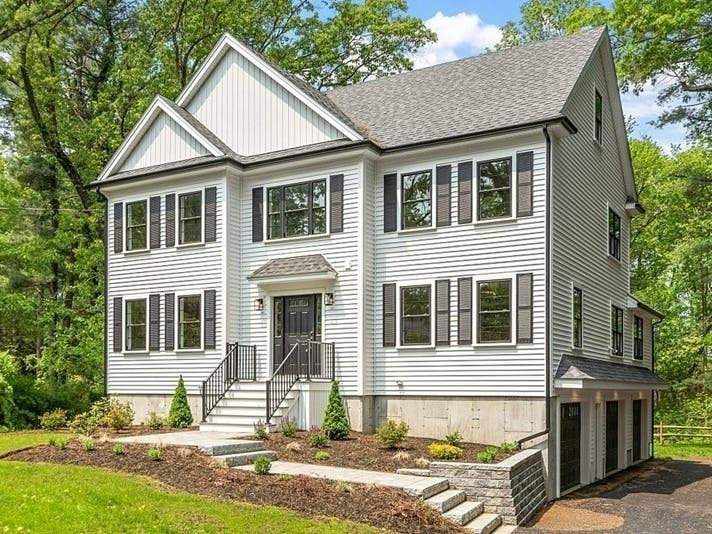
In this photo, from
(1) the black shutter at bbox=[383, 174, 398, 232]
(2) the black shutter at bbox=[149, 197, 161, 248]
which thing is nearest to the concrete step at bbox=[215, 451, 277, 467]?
(1) the black shutter at bbox=[383, 174, 398, 232]

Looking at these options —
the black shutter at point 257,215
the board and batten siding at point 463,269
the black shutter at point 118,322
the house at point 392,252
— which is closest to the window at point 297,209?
the house at point 392,252

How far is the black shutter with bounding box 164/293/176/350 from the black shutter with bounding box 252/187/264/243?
2.74 metres

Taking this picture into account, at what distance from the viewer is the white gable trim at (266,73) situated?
16873 mm

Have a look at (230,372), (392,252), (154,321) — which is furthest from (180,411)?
(392,252)

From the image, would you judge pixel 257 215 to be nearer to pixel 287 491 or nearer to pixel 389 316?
pixel 389 316

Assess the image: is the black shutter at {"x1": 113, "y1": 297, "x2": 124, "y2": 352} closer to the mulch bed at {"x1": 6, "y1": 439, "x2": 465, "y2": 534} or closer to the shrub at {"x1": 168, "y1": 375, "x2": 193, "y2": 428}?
the shrub at {"x1": 168, "y1": 375, "x2": 193, "y2": 428}

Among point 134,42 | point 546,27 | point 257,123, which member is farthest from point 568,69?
point 546,27

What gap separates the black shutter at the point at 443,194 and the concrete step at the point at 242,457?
629 centimetres

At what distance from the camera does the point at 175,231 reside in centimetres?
1889

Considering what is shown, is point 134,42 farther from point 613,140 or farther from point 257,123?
point 613,140

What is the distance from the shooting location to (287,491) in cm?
1003

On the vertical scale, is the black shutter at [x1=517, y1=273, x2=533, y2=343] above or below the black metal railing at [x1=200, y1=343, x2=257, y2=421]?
above

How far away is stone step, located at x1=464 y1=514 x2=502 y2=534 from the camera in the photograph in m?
10.1

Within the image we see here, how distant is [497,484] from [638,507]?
12.5ft
